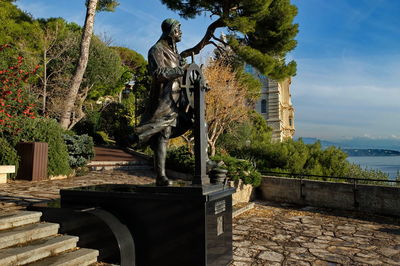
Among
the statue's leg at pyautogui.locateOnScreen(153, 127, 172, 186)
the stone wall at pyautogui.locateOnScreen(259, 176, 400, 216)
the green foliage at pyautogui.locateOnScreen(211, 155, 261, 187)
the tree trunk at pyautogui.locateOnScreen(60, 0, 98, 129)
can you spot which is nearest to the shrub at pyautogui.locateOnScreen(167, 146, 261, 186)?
the green foliage at pyautogui.locateOnScreen(211, 155, 261, 187)

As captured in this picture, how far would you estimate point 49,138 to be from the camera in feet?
31.6

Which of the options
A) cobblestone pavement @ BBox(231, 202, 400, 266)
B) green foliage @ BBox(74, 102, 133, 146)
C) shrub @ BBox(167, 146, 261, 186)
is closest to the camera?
cobblestone pavement @ BBox(231, 202, 400, 266)

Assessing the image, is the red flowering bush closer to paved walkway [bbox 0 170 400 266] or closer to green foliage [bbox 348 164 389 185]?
paved walkway [bbox 0 170 400 266]

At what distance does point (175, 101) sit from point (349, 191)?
23.1 ft

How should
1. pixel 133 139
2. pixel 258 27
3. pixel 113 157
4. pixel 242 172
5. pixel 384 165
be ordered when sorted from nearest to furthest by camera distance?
pixel 133 139 < pixel 242 172 < pixel 113 157 < pixel 258 27 < pixel 384 165

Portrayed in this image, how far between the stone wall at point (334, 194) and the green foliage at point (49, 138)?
22.7ft

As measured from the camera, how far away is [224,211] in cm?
386

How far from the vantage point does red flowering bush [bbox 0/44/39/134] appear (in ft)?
29.3

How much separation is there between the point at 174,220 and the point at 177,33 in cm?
248

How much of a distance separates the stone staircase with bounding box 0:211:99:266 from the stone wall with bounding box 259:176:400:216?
7630mm

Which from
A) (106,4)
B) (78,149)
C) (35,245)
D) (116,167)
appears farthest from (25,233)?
(106,4)

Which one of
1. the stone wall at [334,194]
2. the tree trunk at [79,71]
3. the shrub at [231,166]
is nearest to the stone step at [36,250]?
the shrub at [231,166]

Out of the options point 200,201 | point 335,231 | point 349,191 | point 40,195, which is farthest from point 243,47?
point 200,201

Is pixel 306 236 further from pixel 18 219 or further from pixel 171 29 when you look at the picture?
pixel 18 219
